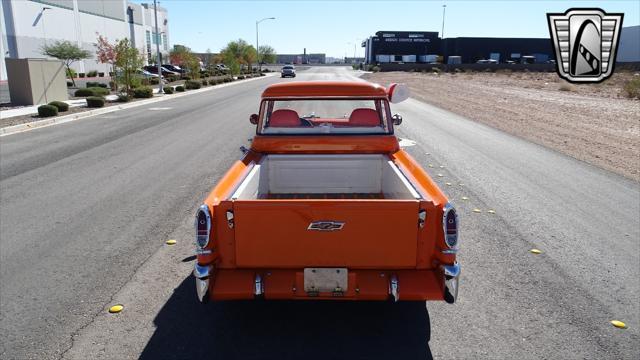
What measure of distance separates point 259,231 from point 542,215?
525cm

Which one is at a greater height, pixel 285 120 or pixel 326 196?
pixel 285 120

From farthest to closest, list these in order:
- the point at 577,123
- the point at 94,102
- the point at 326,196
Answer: the point at 94,102 → the point at 577,123 → the point at 326,196

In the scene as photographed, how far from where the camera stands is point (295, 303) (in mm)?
4555

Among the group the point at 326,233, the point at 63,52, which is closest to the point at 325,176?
the point at 326,233

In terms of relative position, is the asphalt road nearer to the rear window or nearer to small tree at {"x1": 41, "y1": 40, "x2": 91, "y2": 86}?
the rear window

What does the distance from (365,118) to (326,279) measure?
9.19ft

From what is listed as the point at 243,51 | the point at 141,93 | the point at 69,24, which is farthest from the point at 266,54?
the point at 141,93

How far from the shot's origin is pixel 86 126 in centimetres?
1798

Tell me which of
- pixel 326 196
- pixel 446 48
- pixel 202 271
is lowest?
pixel 202 271

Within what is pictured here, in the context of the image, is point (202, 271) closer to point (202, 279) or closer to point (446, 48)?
point (202, 279)

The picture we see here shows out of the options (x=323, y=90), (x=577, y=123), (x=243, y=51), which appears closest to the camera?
(x=323, y=90)

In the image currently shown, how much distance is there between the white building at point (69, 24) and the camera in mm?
46406

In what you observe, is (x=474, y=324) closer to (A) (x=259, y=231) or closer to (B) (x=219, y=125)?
(A) (x=259, y=231)

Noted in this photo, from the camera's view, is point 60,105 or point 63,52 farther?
point 63,52
